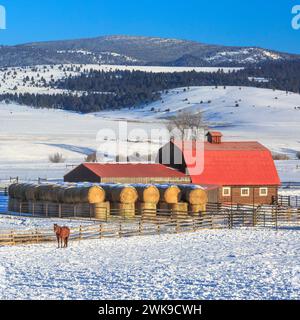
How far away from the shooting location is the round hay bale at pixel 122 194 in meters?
37.6

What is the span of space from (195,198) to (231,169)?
826cm

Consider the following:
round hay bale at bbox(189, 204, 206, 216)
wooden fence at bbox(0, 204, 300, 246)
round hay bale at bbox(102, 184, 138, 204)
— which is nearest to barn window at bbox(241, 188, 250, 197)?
wooden fence at bbox(0, 204, 300, 246)

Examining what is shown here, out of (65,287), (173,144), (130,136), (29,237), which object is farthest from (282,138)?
(65,287)

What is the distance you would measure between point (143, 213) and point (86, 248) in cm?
933

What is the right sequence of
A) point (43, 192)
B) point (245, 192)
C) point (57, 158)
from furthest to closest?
1. point (57, 158)
2. point (245, 192)
3. point (43, 192)

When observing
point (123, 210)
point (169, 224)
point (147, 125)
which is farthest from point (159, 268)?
point (147, 125)

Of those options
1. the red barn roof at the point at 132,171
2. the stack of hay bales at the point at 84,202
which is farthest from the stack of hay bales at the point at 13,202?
the red barn roof at the point at 132,171

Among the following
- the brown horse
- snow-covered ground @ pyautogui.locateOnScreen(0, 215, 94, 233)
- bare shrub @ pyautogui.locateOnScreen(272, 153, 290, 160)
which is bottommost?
snow-covered ground @ pyautogui.locateOnScreen(0, 215, 94, 233)

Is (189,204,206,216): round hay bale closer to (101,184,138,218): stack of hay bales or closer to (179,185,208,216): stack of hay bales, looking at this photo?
(179,185,208,216): stack of hay bales

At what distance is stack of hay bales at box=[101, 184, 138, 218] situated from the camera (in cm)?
3756

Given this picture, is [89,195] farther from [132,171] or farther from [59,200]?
[132,171]

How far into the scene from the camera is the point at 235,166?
153 feet

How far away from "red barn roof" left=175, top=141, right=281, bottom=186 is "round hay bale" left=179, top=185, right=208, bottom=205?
6.08 meters

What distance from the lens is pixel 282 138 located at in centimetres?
10900
